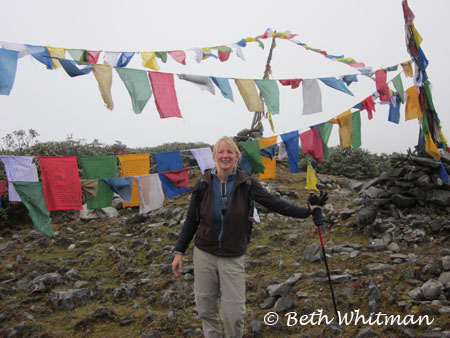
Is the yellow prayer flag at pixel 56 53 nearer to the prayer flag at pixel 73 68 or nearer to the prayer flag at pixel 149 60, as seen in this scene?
the prayer flag at pixel 73 68

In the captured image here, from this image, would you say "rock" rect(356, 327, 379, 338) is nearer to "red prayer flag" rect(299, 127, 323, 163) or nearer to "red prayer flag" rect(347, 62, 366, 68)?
"red prayer flag" rect(299, 127, 323, 163)

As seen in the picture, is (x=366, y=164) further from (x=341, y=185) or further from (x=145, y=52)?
(x=145, y=52)

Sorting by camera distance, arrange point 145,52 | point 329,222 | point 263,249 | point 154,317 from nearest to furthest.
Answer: point 154,317 < point 145,52 < point 263,249 < point 329,222

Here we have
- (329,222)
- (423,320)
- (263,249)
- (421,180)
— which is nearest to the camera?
(423,320)

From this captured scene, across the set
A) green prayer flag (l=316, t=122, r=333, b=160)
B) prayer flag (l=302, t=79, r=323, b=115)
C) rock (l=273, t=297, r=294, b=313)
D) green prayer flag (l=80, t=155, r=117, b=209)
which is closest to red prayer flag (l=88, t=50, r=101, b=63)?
green prayer flag (l=80, t=155, r=117, b=209)

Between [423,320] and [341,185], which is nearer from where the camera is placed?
[423,320]

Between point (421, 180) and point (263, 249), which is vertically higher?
point (421, 180)

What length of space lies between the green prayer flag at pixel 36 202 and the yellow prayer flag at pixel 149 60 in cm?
325

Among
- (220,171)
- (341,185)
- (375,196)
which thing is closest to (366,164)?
(341,185)

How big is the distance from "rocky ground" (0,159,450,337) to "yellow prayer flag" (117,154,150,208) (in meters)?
1.63

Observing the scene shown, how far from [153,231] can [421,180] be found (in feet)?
23.6

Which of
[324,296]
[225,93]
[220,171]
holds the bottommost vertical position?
[324,296]

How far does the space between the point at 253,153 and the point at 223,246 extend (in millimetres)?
4094

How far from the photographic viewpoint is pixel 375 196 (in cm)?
949
